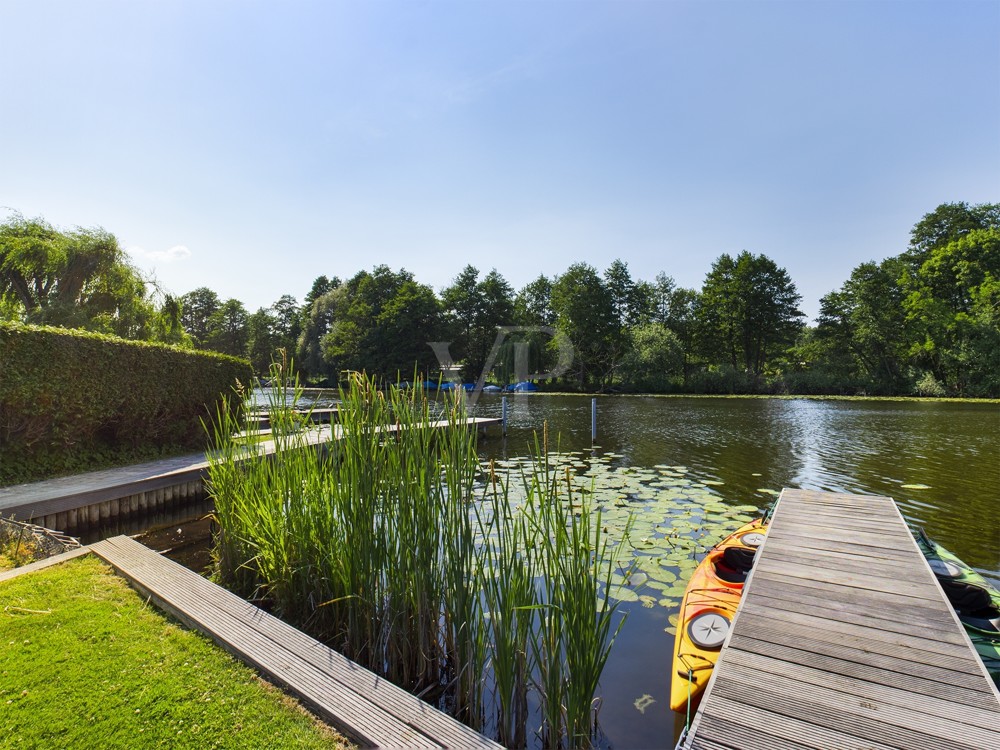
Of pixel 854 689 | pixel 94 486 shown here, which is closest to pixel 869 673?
pixel 854 689

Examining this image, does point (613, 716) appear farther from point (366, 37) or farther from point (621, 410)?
point (621, 410)

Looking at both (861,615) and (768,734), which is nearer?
(768,734)

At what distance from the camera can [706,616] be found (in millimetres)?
2918

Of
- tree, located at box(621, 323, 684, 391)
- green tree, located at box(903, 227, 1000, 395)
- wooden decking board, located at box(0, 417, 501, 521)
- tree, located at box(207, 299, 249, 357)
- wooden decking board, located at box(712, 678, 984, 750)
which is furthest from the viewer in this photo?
tree, located at box(207, 299, 249, 357)

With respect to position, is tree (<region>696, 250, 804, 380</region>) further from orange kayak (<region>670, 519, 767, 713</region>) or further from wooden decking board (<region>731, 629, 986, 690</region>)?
wooden decking board (<region>731, 629, 986, 690</region>)

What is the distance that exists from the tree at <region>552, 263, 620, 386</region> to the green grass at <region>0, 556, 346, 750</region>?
37.3m

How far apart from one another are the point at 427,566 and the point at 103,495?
5323mm

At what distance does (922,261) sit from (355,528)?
47.1 metres

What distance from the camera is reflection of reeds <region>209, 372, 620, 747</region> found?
196 centimetres

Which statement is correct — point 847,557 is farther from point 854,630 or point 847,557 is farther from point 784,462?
point 784,462

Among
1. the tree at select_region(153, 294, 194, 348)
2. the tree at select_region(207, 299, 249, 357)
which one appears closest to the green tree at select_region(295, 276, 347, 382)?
the tree at select_region(207, 299, 249, 357)

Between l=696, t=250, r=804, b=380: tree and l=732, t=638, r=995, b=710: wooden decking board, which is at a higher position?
l=696, t=250, r=804, b=380: tree

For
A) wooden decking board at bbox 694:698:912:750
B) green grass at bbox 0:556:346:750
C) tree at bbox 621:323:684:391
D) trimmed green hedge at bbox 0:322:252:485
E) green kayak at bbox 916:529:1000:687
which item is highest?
tree at bbox 621:323:684:391

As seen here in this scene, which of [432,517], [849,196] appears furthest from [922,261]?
[432,517]
